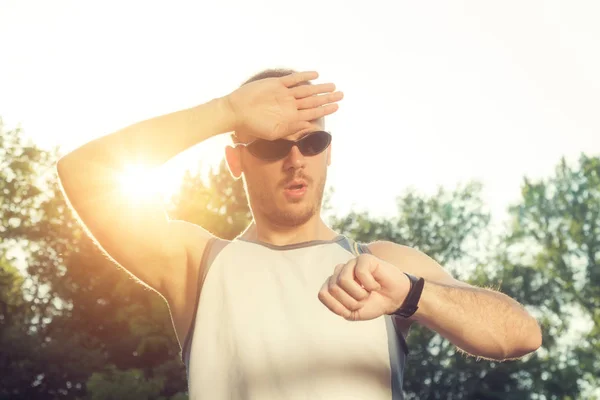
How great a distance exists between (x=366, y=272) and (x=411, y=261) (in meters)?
1.33

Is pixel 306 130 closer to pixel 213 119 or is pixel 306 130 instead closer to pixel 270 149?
pixel 270 149

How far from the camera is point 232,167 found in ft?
14.4

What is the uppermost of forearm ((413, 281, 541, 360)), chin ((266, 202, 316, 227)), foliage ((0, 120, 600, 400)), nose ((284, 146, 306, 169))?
nose ((284, 146, 306, 169))

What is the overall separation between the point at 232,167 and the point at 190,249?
60 cm

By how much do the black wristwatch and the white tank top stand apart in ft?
2.48

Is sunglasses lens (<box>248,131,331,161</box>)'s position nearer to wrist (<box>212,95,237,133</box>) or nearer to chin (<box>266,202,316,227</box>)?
chin (<box>266,202,316,227</box>)

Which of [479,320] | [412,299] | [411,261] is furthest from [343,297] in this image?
[411,261]

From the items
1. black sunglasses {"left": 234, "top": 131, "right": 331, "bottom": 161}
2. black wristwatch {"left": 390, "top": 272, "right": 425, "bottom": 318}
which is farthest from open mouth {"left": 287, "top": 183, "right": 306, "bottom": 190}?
black wristwatch {"left": 390, "top": 272, "right": 425, "bottom": 318}

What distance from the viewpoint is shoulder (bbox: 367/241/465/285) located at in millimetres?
3779

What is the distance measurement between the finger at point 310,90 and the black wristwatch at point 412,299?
43.6 inches

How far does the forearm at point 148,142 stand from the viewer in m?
3.58

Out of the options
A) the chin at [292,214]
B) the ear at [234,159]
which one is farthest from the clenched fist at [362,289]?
the ear at [234,159]

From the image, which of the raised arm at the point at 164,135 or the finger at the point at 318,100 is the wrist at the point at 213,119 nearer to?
the raised arm at the point at 164,135

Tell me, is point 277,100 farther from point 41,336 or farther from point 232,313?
point 41,336
